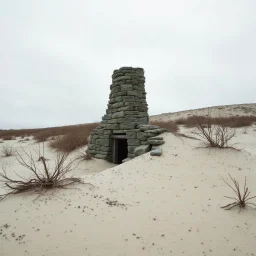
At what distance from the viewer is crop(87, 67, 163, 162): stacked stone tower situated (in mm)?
5559

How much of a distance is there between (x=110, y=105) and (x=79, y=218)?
14.8 feet

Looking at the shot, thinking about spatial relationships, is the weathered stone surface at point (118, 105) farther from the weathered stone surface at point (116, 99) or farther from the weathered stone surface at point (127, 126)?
the weathered stone surface at point (127, 126)

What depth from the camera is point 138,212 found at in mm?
2293

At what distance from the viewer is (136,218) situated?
217cm

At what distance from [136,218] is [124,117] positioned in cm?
386

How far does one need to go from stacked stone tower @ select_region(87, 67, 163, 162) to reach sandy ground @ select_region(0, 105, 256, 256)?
2031mm

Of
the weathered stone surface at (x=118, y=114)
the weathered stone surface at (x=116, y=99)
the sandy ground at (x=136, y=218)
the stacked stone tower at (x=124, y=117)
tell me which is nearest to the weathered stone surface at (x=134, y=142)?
the stacked stone tower at (x=124, y=117)

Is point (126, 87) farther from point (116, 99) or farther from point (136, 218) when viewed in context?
point (136, 218)

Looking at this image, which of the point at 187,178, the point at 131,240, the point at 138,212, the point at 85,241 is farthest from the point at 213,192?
the point at 85,241

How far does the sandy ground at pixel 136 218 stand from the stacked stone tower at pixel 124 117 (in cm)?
203

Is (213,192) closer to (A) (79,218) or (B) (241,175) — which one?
(B) (241,175)

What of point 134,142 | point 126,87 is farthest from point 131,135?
point 126,87

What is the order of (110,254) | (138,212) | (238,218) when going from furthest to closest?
(138,212)
(238,218)
(110,254)

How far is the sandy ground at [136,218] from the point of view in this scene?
5.71 feet
